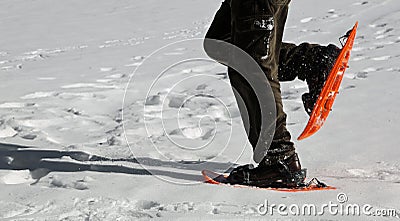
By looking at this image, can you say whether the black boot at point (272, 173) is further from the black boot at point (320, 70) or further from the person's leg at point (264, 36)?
the black boot at point (320, 70)

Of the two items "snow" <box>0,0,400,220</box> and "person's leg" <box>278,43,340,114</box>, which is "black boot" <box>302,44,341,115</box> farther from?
"snow" <box>0,0,400,220</box>

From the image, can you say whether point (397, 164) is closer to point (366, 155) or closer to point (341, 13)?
point (366, 155)

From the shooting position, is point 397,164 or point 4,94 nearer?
point 397,164

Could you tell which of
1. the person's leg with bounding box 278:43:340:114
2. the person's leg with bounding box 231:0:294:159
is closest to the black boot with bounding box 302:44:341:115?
the person's leg with bounding box 278:43:340:114

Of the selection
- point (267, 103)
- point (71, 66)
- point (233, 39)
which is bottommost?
point (71, 66)

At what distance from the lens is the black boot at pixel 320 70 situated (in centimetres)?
275

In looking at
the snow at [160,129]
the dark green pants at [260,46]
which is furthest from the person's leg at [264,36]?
the snow at [160,129]

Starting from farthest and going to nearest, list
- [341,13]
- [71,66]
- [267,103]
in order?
[341,13], [71,66], [267,103]

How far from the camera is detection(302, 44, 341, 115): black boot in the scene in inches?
108

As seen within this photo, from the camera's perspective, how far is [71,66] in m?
5.67

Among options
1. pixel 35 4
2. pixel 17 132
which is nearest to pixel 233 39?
pixel 17 132

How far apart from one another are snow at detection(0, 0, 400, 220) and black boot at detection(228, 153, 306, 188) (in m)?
0.15

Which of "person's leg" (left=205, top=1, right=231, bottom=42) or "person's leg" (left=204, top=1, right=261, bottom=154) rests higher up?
"person's leg" (left=205, top=1, right=231, bottom=42)

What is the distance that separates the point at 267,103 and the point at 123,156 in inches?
34.2
